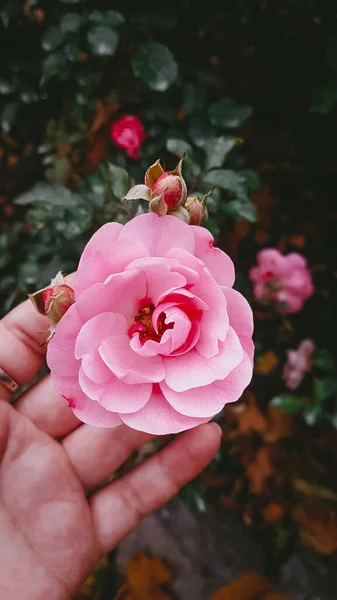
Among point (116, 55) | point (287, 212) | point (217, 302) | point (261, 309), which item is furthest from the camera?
point (287, 212)

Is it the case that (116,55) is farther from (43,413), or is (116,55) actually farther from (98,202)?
(43,413)

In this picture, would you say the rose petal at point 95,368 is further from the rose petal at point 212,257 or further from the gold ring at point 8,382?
the gold ring at point 8,382

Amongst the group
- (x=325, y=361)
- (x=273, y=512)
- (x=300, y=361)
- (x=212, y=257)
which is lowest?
(x=273, y=512)

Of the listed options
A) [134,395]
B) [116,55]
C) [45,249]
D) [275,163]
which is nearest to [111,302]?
[134,395]

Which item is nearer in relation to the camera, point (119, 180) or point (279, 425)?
point (119, 180)

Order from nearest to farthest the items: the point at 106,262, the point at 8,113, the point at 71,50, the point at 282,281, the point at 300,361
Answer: the point at 106,262, the point at 71,50, the point at 8,113, the point at 282,281, the point at 300,361

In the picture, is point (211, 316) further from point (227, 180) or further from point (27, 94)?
point (27, 94)

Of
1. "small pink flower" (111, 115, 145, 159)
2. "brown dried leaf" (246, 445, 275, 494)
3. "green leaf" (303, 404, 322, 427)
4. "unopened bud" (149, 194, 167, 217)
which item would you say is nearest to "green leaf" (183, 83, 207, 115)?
"small pink flower" (111, 115, 145, 159)

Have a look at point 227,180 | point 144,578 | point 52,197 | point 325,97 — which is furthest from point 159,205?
point 144,578
